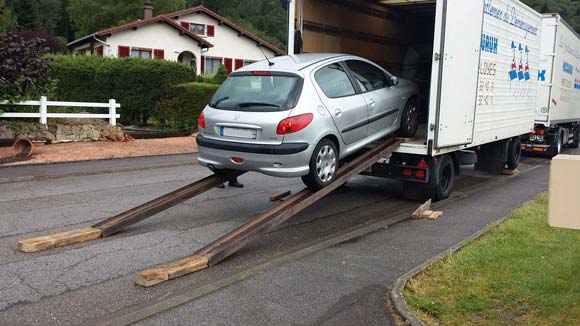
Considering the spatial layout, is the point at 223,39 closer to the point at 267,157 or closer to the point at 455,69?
the point at 455,69

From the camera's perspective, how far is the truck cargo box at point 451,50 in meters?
8.09

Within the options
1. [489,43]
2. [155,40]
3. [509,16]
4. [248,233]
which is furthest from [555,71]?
[155,40]

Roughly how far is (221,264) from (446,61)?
465 cm

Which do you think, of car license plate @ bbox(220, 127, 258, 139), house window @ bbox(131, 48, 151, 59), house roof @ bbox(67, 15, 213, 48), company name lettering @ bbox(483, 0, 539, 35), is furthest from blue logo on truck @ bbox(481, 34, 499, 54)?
house window @ bbox(131, 48, 151, 59)

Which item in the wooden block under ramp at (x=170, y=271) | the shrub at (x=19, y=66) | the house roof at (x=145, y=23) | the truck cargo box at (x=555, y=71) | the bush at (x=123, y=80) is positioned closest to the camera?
the wooden block under ramp at (x=170, y=271)

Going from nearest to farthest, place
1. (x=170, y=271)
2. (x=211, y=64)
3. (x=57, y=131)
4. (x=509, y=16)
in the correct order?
(x=170, y=271)
(x=509, y=16)
(x=57, y=131)
(x=211, y=64)

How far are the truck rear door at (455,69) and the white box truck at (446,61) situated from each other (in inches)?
0.6

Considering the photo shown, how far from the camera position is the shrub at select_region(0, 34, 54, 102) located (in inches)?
528

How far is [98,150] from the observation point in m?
14.1

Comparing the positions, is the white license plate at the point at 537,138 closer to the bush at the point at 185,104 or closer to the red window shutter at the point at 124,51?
the bush at the point at 185,104

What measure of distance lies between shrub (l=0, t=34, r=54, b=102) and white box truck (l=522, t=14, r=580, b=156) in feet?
46.8

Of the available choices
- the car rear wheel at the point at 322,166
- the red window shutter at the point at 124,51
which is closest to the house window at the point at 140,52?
the red window shutter at the point at 124,51

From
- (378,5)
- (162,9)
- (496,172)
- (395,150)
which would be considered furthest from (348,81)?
(162,9)

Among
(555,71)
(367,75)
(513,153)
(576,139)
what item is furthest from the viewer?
(576,139)
